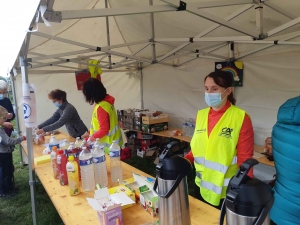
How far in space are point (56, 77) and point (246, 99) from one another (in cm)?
375

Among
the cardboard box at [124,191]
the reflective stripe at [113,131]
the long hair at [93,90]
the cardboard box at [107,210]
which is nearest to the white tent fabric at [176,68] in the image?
the long hair at [93,90]

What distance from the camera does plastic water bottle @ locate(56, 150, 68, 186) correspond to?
5.41 ft

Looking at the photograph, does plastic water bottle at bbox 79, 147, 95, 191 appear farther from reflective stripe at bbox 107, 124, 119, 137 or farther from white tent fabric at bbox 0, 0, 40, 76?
reflective stripe at bbox 107, 124, 119, 137

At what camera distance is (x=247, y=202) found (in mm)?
642

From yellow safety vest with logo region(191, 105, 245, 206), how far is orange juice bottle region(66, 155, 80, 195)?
788 millimetres

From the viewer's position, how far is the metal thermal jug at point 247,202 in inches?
25.2

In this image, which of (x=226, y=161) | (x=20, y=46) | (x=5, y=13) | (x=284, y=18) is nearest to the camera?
(x=5, y=13)

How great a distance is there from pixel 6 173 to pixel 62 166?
216 cm

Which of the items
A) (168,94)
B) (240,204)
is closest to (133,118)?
(168,94)

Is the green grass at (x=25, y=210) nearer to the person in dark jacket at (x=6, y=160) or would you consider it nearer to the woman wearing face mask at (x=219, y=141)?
the person in dark jacket at (x=6, y=160)

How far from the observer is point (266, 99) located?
3053 millimetres

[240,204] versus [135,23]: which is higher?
[135,23]

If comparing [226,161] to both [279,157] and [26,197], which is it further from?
[26,197]

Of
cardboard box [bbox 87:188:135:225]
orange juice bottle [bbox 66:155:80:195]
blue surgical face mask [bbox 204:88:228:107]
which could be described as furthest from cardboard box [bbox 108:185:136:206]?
blue surgical face mask [bbox 204:88:228:107]
